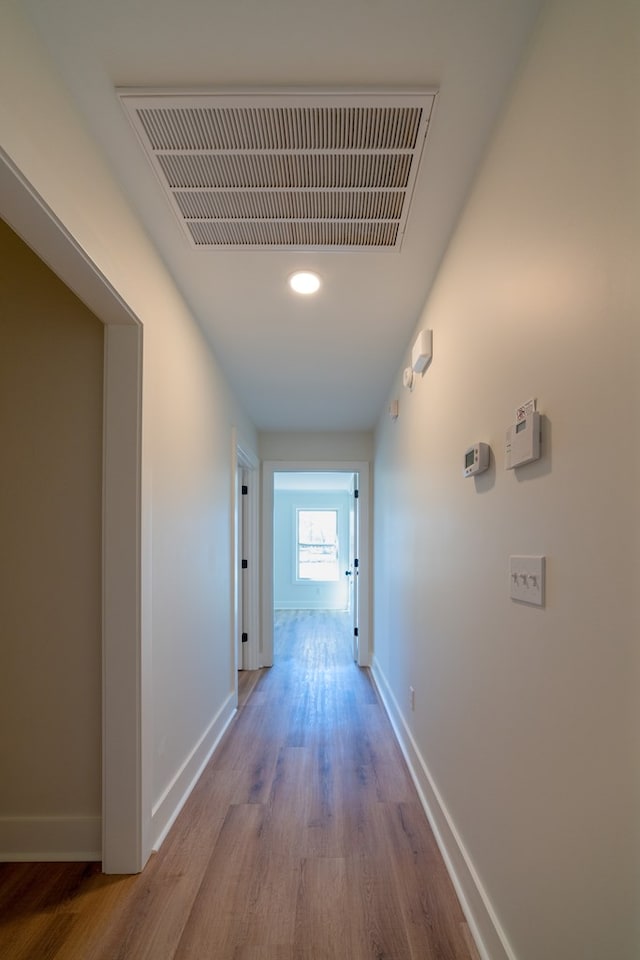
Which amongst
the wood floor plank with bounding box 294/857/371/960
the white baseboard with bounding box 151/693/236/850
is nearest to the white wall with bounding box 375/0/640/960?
the wood floor plank with bounding box 294/857/371/960

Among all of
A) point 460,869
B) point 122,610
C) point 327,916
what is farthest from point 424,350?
point 327,916

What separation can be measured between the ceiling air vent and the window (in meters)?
8.11

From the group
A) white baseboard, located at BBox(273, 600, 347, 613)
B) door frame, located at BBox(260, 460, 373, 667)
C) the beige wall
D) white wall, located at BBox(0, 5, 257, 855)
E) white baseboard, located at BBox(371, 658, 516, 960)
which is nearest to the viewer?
white wall, located at BBox(0, 5, 257, 855)

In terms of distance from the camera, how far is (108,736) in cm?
191

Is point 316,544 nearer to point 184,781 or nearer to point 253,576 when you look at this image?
point 253,576

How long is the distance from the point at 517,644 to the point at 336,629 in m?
6.54

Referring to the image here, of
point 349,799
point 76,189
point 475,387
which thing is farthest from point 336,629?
point 76,189

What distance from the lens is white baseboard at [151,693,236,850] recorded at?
82.9 inches

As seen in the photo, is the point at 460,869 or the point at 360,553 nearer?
the point at 460,869

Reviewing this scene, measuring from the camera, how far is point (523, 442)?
1.23 m

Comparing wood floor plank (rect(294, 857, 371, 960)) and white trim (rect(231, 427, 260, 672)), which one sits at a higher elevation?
white trim (rect(231, 427, 260, 672))

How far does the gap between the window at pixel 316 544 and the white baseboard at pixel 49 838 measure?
26.4 ft

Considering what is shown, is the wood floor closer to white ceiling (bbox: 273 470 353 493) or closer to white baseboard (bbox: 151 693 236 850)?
white baseboard (bbox: 151 693 236 850)

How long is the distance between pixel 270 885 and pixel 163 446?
5.54ft
